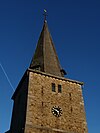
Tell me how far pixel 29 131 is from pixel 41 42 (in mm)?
11885

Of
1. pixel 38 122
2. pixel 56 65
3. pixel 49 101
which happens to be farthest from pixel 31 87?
pixel 56 65

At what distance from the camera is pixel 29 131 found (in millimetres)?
18031

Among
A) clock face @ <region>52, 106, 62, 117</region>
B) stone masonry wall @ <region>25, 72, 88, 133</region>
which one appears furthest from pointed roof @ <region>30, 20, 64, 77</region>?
clock face @ <region>52, 106, 62, 117</region>

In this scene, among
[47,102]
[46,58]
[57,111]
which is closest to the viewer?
[57,111]

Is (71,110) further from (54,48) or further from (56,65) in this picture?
(54,48)

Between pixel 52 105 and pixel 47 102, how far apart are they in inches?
20.0

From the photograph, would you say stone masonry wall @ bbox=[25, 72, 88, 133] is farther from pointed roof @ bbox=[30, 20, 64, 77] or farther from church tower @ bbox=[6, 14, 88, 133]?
pointed roof @ bbox=[30, 20, 64, 77]

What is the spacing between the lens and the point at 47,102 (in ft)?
67.6

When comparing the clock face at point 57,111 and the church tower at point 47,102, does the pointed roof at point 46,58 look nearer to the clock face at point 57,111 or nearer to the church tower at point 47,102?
the church tower at point 47,102

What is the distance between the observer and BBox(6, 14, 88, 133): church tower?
19.2 metres

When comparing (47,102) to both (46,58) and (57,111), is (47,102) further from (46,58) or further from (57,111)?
(46,58)

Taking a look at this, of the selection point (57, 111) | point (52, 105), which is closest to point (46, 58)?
point (52, 105)

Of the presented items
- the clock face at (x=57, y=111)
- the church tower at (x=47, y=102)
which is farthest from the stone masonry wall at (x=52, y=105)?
the clock face at (x=57, y=111)

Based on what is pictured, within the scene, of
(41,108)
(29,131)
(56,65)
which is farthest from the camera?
(56,65)
